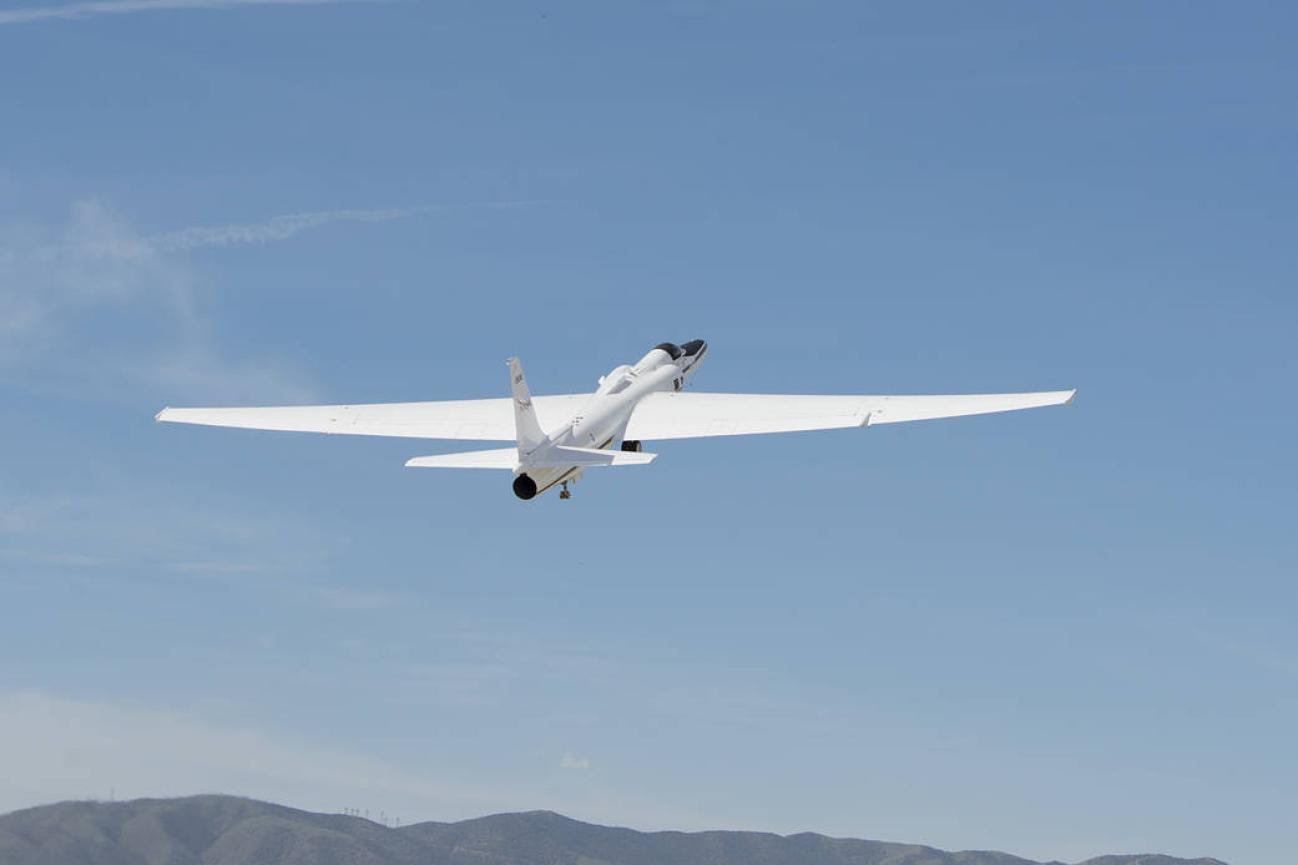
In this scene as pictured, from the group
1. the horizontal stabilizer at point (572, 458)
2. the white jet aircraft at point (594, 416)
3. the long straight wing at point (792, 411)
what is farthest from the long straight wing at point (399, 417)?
the horizontal stabilizer at point (572, 458)

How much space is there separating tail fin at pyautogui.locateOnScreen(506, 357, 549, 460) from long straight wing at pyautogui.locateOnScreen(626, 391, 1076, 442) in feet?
36.0

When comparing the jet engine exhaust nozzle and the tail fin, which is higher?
the tail fin

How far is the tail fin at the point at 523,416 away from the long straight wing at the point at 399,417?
11.0m

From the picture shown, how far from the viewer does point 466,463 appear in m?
72.0

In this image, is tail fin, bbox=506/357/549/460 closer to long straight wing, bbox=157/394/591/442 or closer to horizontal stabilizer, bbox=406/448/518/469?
horizontal stabilizer, bbox=406/448/518/469

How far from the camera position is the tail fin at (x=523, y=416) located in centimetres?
7225

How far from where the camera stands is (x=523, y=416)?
7225 cm

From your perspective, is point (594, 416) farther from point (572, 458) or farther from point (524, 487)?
Result: point (524, 487)

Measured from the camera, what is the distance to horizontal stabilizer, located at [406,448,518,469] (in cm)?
7119

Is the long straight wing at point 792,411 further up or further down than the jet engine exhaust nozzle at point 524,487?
further up

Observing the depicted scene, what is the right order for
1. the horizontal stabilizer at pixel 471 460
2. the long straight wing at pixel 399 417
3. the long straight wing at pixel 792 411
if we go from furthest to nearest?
the long straight wing at pixel 399 417, the long straight wing at pixel 792 411, the horizontal stabilizer at pixel 471 460

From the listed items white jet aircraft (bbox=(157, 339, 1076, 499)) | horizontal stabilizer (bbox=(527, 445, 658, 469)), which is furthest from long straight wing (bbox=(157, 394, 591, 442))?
horizontal stabilizer (bbox=(527, 445, 658, 469))

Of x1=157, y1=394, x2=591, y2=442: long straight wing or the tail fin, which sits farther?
x1=157, y1=394, x2=591, y2=442: long straight wing

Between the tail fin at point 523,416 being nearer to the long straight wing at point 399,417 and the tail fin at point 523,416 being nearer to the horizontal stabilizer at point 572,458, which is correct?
the horizontal stabilizer at point 572,458
